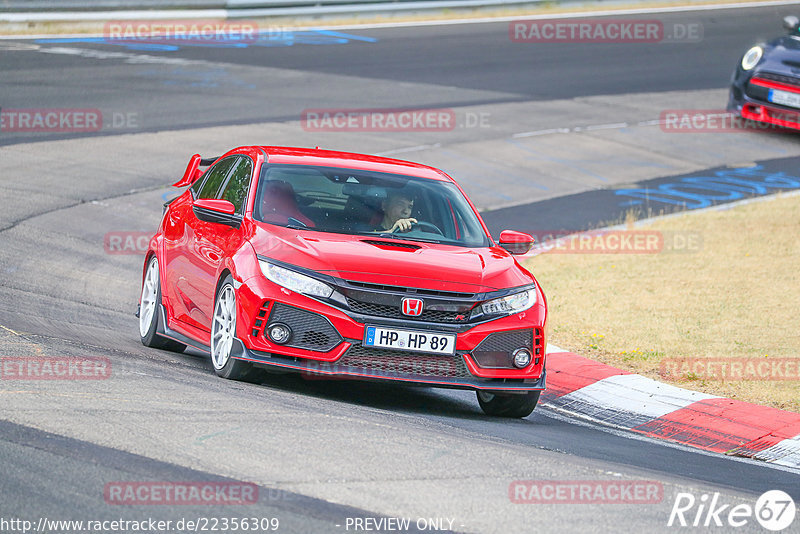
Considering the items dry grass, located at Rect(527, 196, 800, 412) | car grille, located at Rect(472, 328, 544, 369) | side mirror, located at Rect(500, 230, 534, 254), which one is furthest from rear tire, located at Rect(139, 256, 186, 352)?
dry grass, located at Rect(527, 196, 800, 412)

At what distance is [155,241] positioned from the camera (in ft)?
32.1

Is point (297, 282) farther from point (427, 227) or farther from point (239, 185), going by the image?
point (239, 185)

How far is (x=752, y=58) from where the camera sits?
21062 mm

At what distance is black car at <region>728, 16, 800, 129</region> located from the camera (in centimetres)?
2050

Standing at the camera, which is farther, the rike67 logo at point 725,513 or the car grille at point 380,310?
the car grille at point 380,310

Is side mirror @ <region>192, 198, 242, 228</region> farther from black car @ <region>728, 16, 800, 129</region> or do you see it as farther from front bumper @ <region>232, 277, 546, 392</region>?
black car @ <region>728, 16, 800, 129</region>

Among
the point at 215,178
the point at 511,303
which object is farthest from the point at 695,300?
the point at 215,178

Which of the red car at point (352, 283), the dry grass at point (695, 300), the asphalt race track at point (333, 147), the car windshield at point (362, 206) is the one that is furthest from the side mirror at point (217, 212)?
the dry grass at point (695, 300)

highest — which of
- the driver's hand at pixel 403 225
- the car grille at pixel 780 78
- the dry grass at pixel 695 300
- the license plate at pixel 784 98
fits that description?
the driver's hand at pixel 403 225

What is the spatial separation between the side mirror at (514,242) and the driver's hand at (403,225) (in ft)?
2.12

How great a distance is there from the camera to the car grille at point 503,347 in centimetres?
779

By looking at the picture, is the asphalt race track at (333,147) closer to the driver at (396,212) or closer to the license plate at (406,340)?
the license plate at (406,340)

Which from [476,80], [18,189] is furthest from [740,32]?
[18,189]

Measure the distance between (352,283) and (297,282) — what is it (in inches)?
13.3
